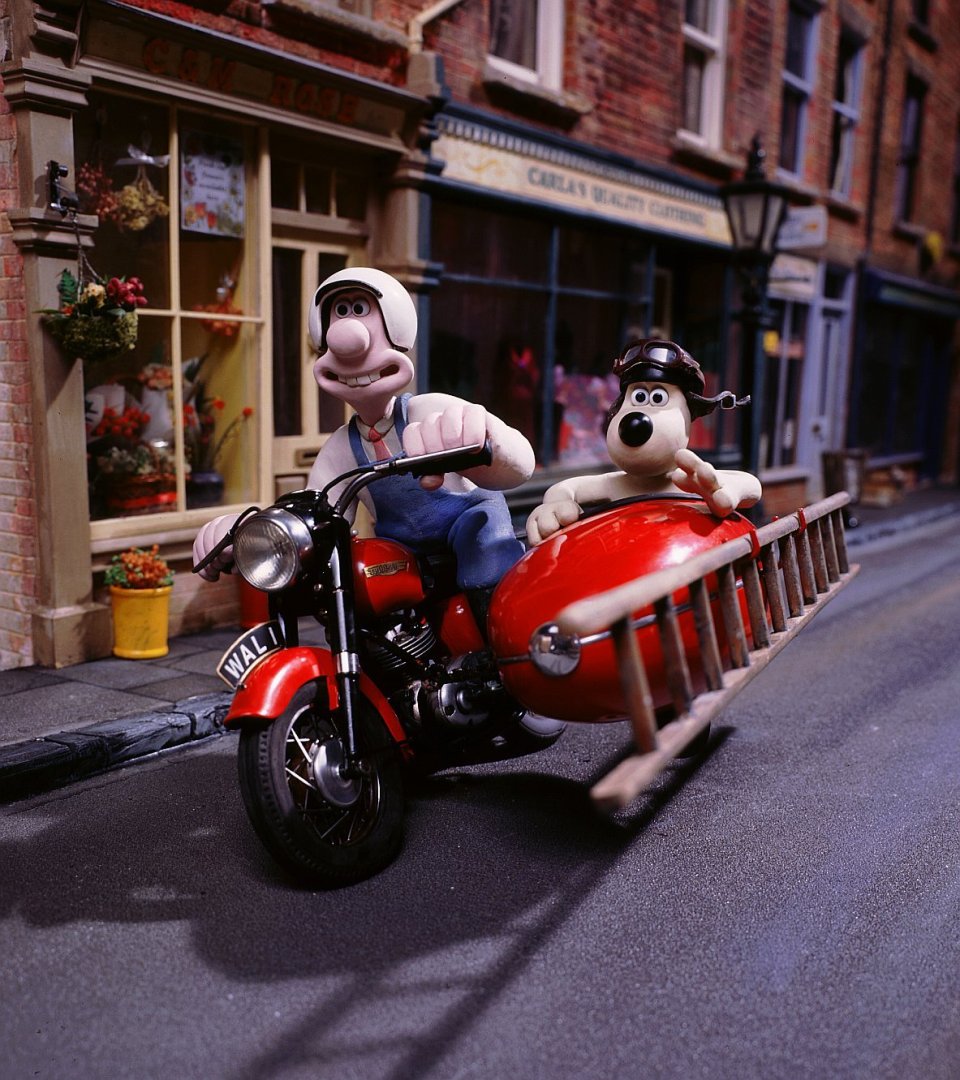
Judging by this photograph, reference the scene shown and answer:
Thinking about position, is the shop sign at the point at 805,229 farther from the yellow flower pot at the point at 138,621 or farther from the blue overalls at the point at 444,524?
the blue overalls at the point at 444,524

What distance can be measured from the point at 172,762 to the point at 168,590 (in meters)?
1.52

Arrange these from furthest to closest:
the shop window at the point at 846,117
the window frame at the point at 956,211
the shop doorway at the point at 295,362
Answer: the window frame at the point at 956,211 < the shop window at the point at 846,117 < the shop doorway at the point at 295,362

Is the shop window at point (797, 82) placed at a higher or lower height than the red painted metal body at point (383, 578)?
higher

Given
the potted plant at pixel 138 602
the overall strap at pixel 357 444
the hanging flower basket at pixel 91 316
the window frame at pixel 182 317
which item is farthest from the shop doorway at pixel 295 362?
the overall strap at pixel 357 444

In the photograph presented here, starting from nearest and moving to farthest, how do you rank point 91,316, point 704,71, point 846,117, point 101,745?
point 101,745 < point 91,316 < point 704,71 < point 846,117

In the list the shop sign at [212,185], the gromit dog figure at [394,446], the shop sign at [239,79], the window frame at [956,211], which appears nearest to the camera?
the gromit dog figure at [394,446]

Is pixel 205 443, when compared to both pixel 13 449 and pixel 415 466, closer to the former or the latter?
pixel 13 449

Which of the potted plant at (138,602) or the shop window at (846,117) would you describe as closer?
the potted plant at (138,602)

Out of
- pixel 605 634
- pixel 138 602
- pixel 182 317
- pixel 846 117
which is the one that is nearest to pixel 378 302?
pixel 605 634

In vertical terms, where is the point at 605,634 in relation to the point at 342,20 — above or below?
below

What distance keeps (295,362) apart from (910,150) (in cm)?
1354

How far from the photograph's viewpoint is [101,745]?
180 inches

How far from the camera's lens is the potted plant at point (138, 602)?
595 cm

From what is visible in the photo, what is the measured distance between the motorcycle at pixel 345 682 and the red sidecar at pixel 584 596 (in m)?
0.37
